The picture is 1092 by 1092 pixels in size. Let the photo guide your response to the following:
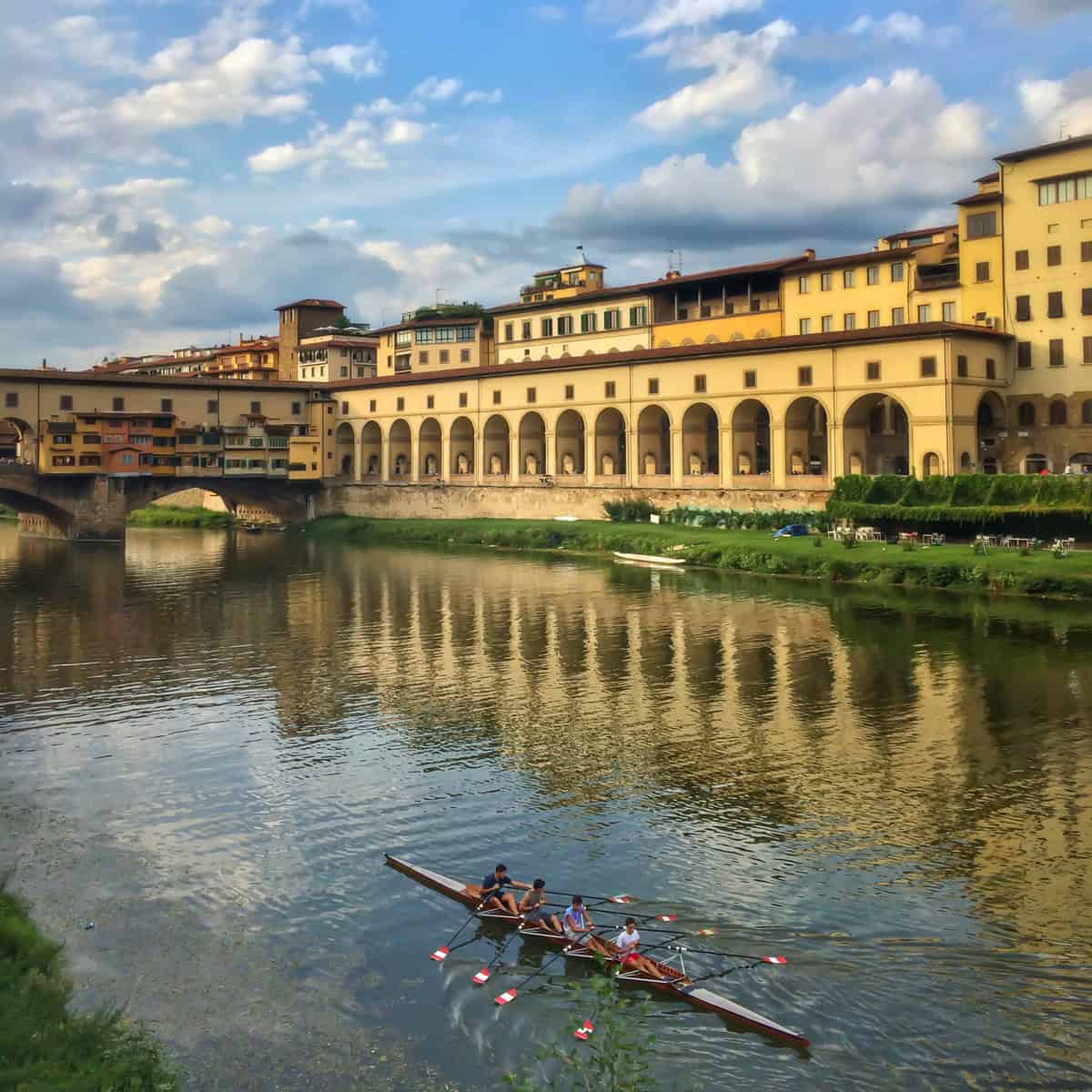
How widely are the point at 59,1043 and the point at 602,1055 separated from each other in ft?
19.4

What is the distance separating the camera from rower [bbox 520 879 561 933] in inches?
652

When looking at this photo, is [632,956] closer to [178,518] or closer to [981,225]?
[981,225]

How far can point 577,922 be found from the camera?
16.3 metres

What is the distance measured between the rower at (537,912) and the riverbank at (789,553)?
3337 centimetres

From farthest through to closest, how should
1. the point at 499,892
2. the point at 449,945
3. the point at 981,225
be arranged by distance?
the point at 981,225, the point at 499,892, the point at 449,945

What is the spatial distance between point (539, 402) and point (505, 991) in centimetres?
6686

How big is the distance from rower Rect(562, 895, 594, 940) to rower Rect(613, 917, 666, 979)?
674mm

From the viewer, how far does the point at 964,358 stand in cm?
5769

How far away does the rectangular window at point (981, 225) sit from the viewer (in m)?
60.7

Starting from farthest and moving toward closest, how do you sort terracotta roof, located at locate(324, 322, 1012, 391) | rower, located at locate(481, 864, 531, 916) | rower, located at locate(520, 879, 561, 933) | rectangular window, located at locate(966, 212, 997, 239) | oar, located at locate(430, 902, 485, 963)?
rectangular window, located at locate(966, 212, 997, 239) → terracotta roof, located at locate(324, 322, 1012, 391) → rower, located at locate(481, 864, 531, 916) → rower, located at locate(520, 879, 561, 933) → oar, located at locate(430, 902, 485, 963)

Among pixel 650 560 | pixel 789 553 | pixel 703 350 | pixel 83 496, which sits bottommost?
pixel 650 560

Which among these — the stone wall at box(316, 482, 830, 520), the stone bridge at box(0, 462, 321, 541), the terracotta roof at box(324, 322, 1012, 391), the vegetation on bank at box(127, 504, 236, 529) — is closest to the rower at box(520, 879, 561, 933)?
the terracotta roof at box(324, 322, 1012, 391)

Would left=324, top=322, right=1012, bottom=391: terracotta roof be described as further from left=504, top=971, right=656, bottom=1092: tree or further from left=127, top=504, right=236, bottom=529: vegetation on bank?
left=504, top=971, right=656, bottom=1092: tree

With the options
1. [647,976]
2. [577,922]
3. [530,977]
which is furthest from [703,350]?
[647,976]
